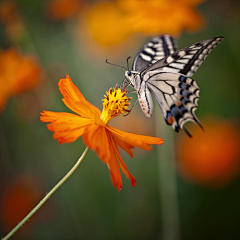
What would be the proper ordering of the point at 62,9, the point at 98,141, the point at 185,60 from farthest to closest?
the point at 62,9 → the point at 185,60 → the point at 98,141

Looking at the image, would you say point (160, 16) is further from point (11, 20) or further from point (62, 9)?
point (11, 20)

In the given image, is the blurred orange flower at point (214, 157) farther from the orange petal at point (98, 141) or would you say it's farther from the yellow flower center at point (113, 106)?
the orange petal at point (98, 141)

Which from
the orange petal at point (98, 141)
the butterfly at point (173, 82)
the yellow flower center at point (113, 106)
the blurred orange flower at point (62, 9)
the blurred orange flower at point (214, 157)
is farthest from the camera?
the blurred orange flower at point (62, 9)

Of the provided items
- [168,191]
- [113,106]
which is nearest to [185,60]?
[113,106]

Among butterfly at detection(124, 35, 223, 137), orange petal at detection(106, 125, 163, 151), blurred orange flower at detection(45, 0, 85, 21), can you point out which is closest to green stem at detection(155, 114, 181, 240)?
butterfly at detection(124, 35, 223, 137)

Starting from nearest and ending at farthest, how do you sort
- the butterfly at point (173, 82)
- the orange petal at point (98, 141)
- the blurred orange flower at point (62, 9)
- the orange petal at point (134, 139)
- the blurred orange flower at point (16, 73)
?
the orange petal at point (98, 141) → the orange petal at point (134, 139) → the butterfly at point (173, 82) → the blurred orange flower at point (16, 73) → the blurred orange flower at point (62, 9)

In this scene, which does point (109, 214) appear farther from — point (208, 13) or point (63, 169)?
point (208, 13)

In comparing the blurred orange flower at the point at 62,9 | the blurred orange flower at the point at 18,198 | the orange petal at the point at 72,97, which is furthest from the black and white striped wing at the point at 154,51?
the blurred orange flower at the point at 18,198
